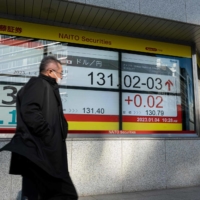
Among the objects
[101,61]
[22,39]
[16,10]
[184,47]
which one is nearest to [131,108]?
[101,61]

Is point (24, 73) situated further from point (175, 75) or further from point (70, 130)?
point (175, 75)

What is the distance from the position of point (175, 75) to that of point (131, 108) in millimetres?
1469

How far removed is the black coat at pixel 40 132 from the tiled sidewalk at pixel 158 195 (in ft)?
8.52

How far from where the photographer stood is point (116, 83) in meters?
5.70

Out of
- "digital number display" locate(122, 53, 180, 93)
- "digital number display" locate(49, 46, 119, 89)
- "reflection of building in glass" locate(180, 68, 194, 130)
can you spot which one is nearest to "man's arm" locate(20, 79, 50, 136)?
"digital number display" locate(49, 46, 119, 89)

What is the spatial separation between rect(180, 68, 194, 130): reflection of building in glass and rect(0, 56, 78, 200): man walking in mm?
4413

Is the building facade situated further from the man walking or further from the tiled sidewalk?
the man walking

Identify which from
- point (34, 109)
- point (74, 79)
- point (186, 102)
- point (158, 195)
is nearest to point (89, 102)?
point (74, 79)

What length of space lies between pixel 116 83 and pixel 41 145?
3.64 metres

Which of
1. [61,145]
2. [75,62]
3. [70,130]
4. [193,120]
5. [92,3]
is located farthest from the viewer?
[193,120]

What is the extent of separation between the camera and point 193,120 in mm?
6133

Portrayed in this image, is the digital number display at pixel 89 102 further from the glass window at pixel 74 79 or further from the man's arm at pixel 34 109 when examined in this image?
the man's arm at pixel 34 109

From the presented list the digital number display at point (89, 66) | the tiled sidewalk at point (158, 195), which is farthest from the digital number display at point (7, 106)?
the tiled sidewalk at point (158, 195)

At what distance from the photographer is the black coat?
2.19 metres
